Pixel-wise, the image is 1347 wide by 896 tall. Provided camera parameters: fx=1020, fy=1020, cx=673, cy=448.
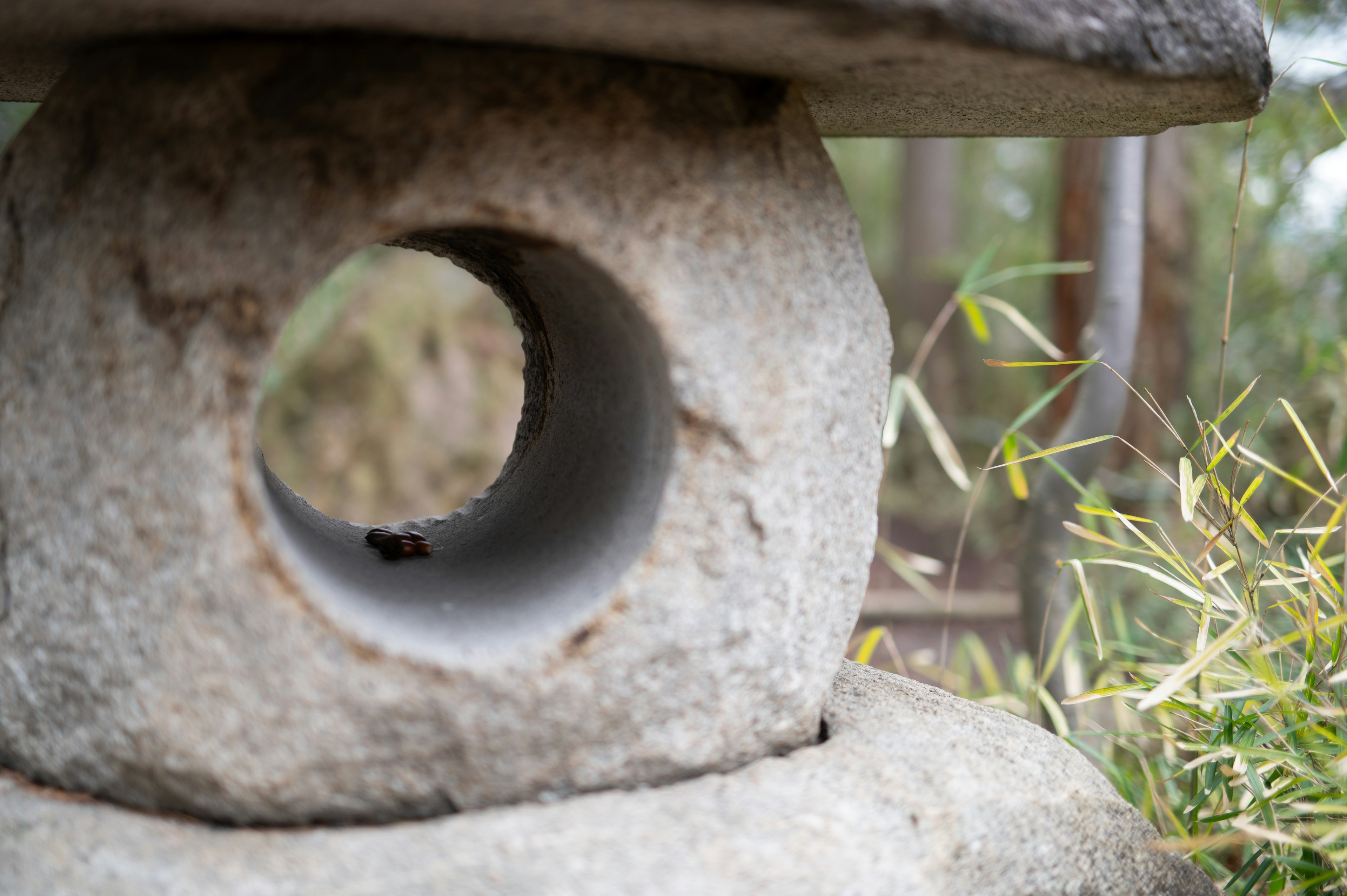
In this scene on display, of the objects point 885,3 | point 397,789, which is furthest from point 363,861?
point 885,3

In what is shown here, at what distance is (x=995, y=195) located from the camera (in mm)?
13148

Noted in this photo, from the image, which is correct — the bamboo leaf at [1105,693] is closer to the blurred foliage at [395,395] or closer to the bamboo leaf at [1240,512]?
the bamboo leaf at [1240,512]

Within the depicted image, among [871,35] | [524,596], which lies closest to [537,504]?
[524,596]

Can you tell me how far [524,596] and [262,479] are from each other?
45 cm

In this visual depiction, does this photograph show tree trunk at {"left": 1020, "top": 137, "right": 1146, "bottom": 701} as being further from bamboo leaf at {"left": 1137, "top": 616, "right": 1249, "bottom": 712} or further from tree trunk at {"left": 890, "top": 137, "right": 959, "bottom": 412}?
tree trunk at {"left": 890, "top": 137, "right": 959, "bottom": 412}

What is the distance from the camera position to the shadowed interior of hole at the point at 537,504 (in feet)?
4.92

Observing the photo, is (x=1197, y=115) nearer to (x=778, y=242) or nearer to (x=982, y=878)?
(x=778, y=242)

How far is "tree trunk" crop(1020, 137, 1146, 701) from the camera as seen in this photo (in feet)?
9.49

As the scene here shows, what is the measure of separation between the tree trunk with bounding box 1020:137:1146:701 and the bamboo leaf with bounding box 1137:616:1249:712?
4.17 feet

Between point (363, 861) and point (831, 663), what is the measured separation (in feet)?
2.49

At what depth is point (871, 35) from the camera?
4.02 ft

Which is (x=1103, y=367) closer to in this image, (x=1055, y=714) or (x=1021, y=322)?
(x=1021, y=322)

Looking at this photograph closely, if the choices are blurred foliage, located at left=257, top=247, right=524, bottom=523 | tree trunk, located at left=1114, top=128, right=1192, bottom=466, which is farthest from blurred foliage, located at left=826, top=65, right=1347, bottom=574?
blurred foliage, located at left=257, top=247, right=524, bottom=523

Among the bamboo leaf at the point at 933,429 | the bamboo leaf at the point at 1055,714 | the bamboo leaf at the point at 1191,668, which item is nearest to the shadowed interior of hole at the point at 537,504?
the bamboo leaf at the point at 1191,668
